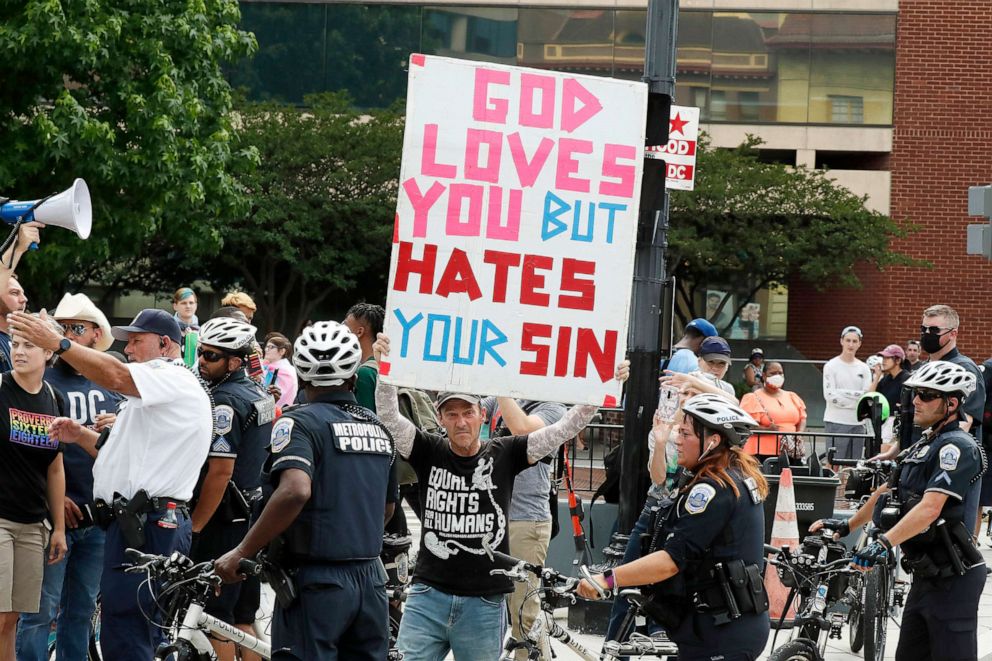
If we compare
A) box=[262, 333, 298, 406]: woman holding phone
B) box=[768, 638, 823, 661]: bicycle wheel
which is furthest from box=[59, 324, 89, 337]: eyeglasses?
box=[262, 333, 298, 406]: woman holding phone

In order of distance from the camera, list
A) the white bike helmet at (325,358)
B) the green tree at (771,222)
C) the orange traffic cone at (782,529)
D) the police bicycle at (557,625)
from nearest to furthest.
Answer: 1. the white bike helmet at (325,358)
2. the police bicycle at (557,625)
3. the orange traffic cone at (782,529)
4. the green tree at (771,222)

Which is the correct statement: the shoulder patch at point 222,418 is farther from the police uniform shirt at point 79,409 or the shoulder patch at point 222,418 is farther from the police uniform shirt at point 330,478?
the police uniform shirt at point 330,478

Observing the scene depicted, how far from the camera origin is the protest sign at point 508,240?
20.1 ft

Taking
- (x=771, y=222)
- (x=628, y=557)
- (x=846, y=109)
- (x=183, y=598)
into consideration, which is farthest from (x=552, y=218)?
(x=846, y=109)

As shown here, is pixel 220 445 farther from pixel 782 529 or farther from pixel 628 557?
pixel 782 529

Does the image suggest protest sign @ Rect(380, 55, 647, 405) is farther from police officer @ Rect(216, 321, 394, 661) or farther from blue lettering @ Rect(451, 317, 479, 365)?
police officer @ Rect(216, 321, 394, 661)

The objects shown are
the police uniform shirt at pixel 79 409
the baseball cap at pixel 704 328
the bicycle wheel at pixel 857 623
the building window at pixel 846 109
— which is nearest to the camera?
the police uniform shirt at pixel 79 409

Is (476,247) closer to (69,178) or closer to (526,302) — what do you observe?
(526,302)

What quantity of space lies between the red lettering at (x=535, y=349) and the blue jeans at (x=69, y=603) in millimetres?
2737

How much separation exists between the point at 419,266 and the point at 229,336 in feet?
4.43

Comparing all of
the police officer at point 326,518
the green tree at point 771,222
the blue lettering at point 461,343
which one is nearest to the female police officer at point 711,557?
the police officer at point 326,518

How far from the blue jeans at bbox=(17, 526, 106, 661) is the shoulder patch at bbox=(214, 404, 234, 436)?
3.45 ft

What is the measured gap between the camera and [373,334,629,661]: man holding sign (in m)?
5.97

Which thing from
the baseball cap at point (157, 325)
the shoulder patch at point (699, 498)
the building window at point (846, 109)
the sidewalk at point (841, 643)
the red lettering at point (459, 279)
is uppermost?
the building window at point (846, 109)
